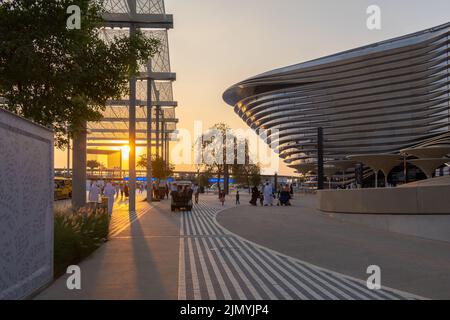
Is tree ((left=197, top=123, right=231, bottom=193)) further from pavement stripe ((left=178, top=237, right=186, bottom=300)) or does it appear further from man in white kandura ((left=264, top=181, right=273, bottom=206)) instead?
pavement stripe ((left=178, top=237, right=186, bottom=300))

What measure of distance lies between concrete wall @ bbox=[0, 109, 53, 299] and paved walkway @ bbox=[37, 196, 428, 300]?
51cm

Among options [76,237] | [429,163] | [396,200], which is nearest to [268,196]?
[396,200]

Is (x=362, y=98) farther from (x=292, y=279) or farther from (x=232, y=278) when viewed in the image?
(x=232, y=278)

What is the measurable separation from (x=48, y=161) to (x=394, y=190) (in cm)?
1130

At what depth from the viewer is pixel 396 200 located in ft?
50.4

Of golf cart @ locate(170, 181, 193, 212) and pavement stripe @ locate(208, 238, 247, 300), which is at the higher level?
golf cart @ locate(170, 181, 193, 212)

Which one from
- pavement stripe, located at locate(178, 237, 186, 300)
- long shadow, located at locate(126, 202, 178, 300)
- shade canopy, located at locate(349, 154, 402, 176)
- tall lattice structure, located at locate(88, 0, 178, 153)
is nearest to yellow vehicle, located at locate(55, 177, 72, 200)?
tall lattice structure, located at locate(88, 0, 178, 153)

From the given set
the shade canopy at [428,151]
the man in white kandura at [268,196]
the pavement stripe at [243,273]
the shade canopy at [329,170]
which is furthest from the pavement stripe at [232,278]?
the shade canopy at [329,170]

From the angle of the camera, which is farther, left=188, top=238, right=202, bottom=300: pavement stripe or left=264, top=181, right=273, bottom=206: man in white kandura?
left=264, top=181, right=273, bottom=206: man in white kandura

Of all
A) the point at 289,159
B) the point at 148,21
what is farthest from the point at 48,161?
the point at 289,159

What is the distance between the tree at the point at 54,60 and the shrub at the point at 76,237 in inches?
83.9

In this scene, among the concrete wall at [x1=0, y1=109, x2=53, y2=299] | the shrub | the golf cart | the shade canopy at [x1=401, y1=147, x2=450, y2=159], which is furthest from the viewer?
the shade canopy at [x1=401, y1=147, x2=450, y2=159]

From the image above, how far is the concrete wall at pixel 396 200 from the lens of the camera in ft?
45.2

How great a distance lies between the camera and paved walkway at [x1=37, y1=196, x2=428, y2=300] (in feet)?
22.2
